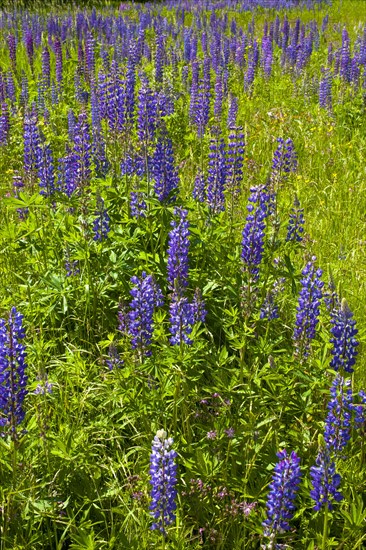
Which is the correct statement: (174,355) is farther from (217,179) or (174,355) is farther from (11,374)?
(217,179)

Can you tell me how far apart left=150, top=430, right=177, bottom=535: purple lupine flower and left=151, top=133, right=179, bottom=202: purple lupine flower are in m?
1.75

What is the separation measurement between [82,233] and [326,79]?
468cm

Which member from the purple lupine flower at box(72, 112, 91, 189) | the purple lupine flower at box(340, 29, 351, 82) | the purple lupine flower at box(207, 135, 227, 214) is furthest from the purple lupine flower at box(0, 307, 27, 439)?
the purple lupine flower at box(340, 29, 351, 82)

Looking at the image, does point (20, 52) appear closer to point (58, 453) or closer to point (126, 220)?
point (126, 220)

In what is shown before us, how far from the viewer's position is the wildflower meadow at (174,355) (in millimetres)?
2273

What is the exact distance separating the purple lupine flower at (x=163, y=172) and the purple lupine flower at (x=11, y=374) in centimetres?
139

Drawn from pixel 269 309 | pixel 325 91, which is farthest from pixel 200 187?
pixel 325 91

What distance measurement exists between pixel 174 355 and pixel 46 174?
1532mm

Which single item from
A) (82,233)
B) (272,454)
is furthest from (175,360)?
(82,233)

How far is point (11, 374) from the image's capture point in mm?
2172

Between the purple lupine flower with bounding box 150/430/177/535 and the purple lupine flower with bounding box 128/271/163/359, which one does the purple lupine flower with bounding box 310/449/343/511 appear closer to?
the purple lupine flower with bounding box 150/430/177/535

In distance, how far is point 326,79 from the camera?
7082 millimetres

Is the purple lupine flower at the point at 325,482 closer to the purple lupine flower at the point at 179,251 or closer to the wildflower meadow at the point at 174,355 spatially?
the wildflower meadow at the point at 174,355

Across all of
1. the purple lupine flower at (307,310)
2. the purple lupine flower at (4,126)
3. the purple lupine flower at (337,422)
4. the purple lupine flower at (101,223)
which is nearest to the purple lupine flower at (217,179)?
the purple lupine flower at (101,223)
